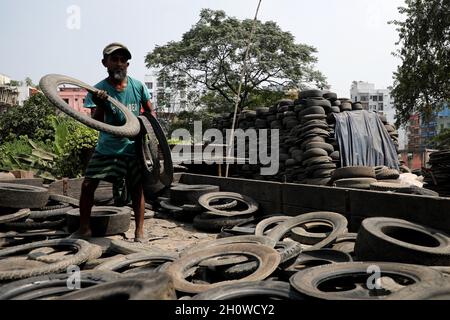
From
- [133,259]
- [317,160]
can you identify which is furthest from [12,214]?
[317,160]

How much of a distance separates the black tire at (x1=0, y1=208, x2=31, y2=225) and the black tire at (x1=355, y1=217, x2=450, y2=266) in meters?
3.58

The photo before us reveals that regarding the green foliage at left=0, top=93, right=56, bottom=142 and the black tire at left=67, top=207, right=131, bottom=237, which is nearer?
the black tire at left=67, top=207, right=131, bottom=237

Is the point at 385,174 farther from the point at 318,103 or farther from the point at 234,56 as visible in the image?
the point at 234,56

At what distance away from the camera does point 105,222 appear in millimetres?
4121

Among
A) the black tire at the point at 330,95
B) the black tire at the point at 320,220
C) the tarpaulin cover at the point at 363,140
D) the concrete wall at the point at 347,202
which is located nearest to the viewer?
the concrete wall at the point at 347,202

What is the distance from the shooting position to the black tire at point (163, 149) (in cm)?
402

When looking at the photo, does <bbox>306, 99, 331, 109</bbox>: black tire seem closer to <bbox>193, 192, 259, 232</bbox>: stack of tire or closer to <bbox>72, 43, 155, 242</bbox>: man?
<bbox>193, 192, 259, 232</bbox>: stack of tire

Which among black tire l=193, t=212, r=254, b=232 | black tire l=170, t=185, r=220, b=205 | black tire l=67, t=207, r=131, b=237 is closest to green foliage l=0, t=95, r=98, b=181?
black tire l=170, t=185, r=220, b=205

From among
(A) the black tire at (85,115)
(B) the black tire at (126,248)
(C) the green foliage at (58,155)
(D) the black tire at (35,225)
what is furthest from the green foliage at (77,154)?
(B) the black tire at (126,248)

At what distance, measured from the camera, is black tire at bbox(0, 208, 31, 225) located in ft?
13.5

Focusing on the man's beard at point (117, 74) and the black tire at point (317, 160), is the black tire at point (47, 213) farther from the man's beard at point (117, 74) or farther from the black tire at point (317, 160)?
the black tire at point (317, 160)

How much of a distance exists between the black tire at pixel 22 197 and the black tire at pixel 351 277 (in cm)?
348
